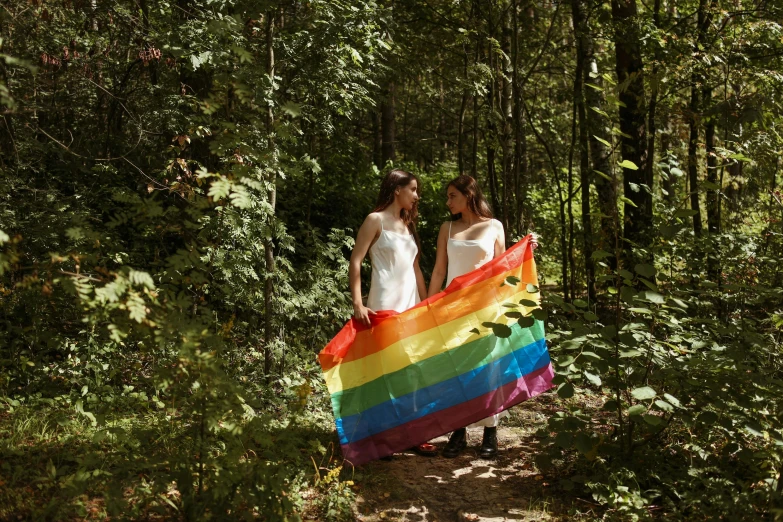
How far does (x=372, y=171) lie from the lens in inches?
449

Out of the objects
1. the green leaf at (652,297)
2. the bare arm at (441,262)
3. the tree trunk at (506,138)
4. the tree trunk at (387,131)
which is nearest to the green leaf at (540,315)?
the green leaf at (652,297)

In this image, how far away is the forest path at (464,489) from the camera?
4.20 m

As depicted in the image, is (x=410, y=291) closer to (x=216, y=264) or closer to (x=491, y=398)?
(x=491, y=398)

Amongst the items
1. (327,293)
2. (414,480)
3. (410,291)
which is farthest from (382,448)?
(327,293)

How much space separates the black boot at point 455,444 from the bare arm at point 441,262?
1.13m

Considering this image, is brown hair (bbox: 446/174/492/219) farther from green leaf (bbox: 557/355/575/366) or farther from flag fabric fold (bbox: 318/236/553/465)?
green leaf (bbox: 557/355/575/366)

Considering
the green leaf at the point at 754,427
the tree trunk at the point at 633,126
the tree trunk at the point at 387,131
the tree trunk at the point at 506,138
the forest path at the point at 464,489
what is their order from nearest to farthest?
the green leaf at the point at 754,427 < the forest path at the point at 464,489 < the tree trunk at the point at 633,126 < the tree trunk at the point at 506,138 < the tree trunk at the point at 387,131

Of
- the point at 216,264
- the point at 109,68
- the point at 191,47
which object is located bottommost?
the point at 216,264

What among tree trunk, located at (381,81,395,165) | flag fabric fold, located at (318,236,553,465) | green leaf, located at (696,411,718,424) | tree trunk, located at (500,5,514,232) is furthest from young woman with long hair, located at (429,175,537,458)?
tree trunk, located at (381,81,395,165)

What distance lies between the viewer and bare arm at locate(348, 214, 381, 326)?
4910 millimetres

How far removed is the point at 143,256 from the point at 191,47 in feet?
11.9

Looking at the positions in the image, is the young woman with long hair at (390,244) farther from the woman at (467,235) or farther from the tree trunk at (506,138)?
the tree trunk at (506,138)

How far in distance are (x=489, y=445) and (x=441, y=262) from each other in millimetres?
1521

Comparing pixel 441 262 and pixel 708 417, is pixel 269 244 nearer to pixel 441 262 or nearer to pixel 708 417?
pixel 441 262
